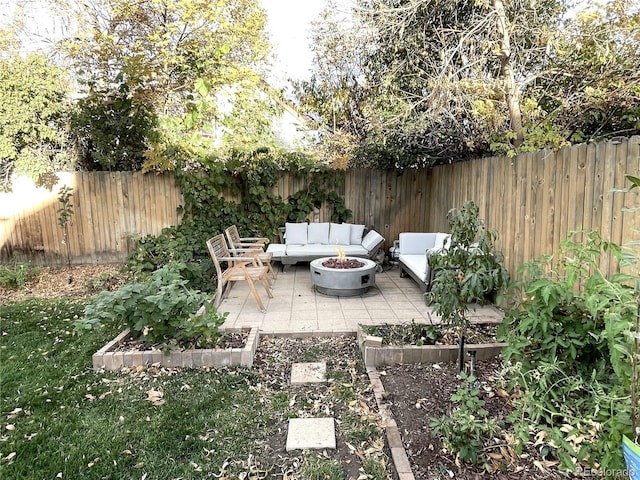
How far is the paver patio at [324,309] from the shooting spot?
3850 mm

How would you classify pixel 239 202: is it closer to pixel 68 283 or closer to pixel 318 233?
pixel 318 233

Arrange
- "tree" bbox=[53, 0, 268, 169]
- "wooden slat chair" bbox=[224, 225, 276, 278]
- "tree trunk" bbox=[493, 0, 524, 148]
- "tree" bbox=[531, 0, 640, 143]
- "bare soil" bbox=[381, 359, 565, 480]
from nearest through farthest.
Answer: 1. "bare soil" bbox=[381, 359, 565, 480]
2. "tree" bbox=[531, 0, 640, 143]
3. "tree trunk" bbox=[493, 0, 524, 148]
4. "wooden slat chair" bbox=[224, 225, 276, 278]
5. "tree" bbox=[53, 0, 268, 169]

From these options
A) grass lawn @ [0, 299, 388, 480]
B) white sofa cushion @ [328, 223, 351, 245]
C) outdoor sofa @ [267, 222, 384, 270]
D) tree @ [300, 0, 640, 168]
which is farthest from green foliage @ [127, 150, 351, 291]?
grass lawn @ [0, 299, 388, 480]

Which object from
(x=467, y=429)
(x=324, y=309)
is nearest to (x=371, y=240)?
(x=324, y=309)

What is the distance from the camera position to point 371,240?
6.30 m

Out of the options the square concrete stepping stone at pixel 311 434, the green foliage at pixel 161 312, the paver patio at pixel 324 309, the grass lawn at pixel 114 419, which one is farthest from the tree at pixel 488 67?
the grass lawn at pixel 114 419

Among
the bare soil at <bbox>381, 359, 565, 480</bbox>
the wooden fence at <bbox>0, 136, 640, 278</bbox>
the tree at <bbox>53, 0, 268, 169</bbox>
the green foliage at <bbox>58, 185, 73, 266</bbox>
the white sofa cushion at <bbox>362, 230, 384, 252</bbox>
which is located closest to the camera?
the bare soil at <bbox>381, 359, 565, 480</bbox>

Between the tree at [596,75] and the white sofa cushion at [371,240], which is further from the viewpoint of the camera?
the white sofa cushion at [371,240]

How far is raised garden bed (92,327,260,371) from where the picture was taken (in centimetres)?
302

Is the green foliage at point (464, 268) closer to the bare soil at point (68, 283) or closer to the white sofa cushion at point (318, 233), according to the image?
the white sofa cushion at point (318, 233)

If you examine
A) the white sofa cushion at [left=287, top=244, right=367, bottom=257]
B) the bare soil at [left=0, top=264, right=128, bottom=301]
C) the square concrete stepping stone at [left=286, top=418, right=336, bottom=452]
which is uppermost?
the white sofa cushion at [left=287, top=244, right=367, bottom=257]

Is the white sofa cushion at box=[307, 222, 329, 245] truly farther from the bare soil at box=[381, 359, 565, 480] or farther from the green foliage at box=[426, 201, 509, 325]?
the green foliage at box=[426, 201, 509, 325]

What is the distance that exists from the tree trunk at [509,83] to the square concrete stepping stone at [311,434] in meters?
3.80

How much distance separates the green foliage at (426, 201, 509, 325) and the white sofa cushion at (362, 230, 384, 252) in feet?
11.0
